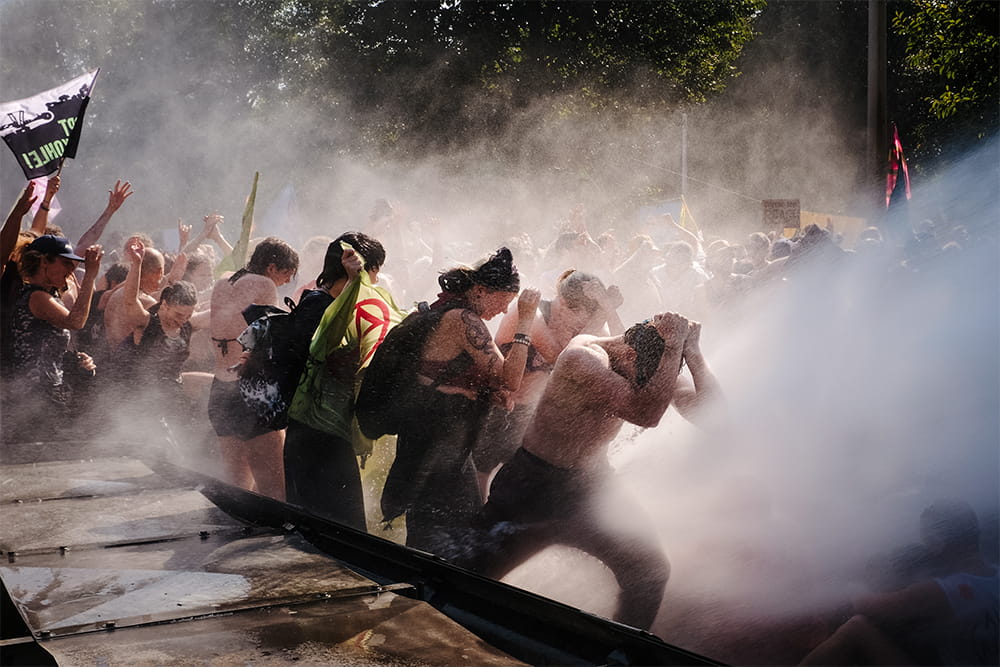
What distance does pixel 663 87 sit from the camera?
44.9ft

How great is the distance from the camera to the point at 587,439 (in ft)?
14.5

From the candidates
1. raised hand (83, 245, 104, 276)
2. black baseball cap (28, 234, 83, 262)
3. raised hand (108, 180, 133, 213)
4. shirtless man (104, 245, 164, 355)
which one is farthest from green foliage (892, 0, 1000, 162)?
black baseball cap (28, 234, 83, 262)

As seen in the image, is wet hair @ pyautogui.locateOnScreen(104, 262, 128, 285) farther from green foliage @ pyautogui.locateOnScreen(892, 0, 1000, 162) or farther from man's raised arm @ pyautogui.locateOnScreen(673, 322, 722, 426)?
green foliage @ pyautogui.locateOnScreen(892, 0, 1000, 162)

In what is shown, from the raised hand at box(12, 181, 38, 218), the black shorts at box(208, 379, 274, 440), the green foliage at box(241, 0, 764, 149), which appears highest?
the green foliage at box(241, 0, 764, 149)

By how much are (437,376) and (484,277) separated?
47 cm

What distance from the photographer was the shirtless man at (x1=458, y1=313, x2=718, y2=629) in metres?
4.26

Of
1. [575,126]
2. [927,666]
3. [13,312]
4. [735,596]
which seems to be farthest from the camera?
[575,126]

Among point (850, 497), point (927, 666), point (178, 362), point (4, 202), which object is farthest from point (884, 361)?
point (4, 202)

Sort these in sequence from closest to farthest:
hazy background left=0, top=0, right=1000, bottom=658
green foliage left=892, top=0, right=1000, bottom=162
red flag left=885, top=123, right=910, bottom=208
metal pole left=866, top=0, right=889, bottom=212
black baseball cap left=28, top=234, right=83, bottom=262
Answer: hazy background left=0, top=0, right=1000, bottom=658, black baseball cap left=28, top=234, right=83, bottom=262, metal pole left=866, top=0, right=889, bottom=212, red flag left=885, top=123, right=910, bottom=208, green foliage left=892, top=0, right=1000, bottom=162

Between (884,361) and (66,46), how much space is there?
20653 millimetres

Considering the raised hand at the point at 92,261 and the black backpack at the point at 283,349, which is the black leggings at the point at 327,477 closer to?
the black backpack at the point at 283,349

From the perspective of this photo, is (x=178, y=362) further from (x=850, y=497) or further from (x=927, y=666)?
(x=927, y=666)

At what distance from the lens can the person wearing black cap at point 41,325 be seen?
5.55 meters

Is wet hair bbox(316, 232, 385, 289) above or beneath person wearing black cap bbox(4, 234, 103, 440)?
above
